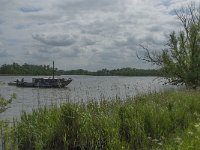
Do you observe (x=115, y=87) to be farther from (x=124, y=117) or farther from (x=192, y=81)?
(x=192, y=81)

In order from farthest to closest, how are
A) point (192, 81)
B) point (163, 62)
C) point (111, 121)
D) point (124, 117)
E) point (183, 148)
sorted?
point (163, 62), point (192, 81), point (124, 117), point (111, 121), point (183, 148)

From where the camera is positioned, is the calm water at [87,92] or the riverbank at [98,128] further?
the calm water at [87,92]

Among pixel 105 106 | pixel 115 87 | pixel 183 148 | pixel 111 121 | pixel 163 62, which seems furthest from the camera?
pixel 163 62

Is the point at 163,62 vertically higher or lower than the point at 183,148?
higher

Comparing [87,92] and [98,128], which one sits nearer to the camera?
[98,128]

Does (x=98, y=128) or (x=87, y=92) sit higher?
(x=87, y=92)

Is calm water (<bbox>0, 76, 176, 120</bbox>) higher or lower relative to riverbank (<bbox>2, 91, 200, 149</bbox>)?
higher

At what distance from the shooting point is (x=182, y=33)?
124 feet

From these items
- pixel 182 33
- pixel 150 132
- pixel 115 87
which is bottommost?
pixel 150 132

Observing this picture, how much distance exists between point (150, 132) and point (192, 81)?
87.6ft

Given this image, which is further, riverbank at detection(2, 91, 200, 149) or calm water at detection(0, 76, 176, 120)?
calm water at detection(0, 76, 176, 120)

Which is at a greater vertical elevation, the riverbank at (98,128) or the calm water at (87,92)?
the calm water at (87,92)

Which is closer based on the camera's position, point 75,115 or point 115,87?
point 75,115

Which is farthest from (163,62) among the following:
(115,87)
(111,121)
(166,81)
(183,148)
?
(183,148)
